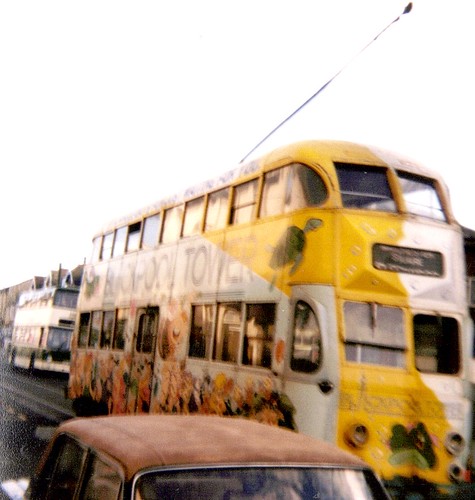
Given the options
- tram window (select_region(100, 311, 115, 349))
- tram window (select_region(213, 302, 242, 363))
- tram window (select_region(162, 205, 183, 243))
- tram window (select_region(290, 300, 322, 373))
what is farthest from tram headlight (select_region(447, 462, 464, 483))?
tram window (select_region(100, 311, 115, 349))

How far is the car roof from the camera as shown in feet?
8.86

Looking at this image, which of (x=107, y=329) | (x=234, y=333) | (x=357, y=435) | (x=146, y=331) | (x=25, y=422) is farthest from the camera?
(x=25, y=422)

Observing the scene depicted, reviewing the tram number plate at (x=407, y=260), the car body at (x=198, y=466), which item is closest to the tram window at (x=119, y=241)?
the tram number plate at (x=407, y=260)

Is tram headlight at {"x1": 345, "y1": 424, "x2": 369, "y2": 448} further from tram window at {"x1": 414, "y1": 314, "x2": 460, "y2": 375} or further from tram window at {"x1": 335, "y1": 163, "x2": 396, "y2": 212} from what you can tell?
tram window at {"x1": 335, "y1": 163, "x2": 396, "y2": 212}

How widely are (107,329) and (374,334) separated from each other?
7.74 meters

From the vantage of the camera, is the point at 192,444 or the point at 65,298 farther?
the point at 65,298

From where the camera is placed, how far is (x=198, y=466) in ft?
8.69

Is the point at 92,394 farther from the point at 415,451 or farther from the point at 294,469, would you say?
the point at 294,469

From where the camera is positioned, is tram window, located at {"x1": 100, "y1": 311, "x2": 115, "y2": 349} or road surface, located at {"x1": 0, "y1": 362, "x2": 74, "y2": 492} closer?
road surface, located at {"x1": 0, "y1": 362, "x2": 74, "y2": 492}

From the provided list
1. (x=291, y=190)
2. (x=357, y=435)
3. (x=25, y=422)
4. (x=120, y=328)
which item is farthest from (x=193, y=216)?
(x=25, y=422)

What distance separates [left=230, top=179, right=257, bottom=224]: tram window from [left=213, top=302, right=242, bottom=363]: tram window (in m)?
1.24

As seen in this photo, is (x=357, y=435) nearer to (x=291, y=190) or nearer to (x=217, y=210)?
(x=291, y=190)

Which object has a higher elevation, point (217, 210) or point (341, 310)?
point (217, 210)

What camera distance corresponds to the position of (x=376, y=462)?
712 centimetres
